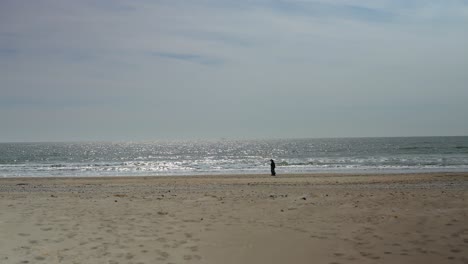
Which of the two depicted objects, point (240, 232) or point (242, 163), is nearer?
point (240, 232)

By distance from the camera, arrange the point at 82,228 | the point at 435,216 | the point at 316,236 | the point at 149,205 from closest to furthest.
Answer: the point at 316,236 < the point at 82,228 < the point at 435,216 < the point at 149,205

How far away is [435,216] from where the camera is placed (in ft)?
31.8

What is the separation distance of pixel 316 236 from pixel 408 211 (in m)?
3.89

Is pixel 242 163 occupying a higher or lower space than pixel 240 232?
lower

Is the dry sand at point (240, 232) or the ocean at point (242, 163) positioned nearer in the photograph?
the dry sand at point (240, 232)

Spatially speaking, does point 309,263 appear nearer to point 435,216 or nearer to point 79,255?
point 79,255

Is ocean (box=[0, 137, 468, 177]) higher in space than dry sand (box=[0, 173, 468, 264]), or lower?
lower

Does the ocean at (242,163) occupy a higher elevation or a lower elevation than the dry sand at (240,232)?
lower

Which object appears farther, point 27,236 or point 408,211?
point 408,211

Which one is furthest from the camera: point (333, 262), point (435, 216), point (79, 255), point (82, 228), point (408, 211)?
point (408, 211)

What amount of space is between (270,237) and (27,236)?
497cm

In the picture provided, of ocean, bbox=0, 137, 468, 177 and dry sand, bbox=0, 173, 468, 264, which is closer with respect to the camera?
dry sand, bbox=0, 173, 468, 264

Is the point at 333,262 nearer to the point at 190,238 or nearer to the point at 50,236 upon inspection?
the point at 190,238

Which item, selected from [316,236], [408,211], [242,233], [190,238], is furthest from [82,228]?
[408,211]
